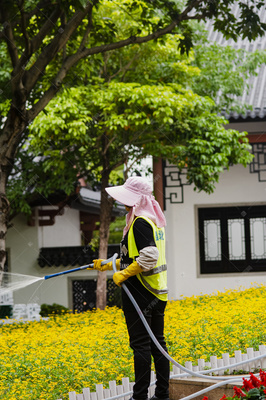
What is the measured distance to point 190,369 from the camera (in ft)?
18.0

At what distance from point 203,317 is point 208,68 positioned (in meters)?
7.64

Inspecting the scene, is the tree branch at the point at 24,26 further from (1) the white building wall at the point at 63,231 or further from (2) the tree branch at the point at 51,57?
(1) the white building wall at the point at 63,231

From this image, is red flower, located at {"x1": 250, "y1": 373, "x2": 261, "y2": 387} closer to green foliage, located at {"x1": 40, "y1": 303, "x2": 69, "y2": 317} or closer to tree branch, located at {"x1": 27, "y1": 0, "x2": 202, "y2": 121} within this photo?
tree branch, located at {"x1": 27, "y1": 0, "x2": 202, "y2": 121}

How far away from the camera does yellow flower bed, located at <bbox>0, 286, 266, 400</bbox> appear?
5.50 m

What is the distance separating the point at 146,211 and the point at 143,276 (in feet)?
1.70

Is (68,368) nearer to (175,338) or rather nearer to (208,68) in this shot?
(175,338)

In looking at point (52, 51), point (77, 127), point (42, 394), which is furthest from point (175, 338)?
point (77, 127)

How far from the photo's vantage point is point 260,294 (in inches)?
434

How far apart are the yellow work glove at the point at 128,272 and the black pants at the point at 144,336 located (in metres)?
0.13

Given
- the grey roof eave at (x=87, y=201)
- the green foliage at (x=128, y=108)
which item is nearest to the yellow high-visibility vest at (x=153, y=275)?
the green foliage at (x=128, y=108)

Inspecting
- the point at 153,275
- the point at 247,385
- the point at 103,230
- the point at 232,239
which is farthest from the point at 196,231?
the point at 247,385

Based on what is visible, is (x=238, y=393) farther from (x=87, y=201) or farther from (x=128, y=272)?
(x=87, y=201)

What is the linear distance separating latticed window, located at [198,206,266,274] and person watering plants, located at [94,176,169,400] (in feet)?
32.0

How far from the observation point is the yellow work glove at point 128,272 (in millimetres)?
4680
